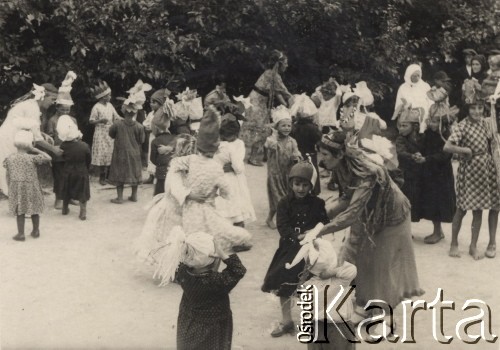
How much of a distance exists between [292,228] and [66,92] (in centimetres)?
533

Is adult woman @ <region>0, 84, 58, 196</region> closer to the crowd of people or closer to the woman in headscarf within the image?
the crowd of people

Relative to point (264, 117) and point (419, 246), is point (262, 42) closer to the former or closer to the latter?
point (264, 117)

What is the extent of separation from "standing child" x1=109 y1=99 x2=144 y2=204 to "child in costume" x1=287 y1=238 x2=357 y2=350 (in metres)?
5.47

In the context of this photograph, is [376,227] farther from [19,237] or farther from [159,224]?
[19,237]

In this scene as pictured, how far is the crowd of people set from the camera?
4.71 metres

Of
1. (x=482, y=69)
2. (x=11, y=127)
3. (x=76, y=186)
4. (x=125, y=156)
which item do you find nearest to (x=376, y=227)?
(x=76, y=186)

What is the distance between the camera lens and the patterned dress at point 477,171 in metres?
7.33

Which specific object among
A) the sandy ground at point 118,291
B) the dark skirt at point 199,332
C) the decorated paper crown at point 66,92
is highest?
the decorated paper crown at point 66,92

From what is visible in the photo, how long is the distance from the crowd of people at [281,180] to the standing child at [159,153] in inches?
0.6

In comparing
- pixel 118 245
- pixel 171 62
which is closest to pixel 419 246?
pixel 118 245

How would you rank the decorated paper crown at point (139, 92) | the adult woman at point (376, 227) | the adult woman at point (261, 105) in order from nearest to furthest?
1. the adult woman at point (376, 227)
2. the decorated paper crown at point (139, 92)
3. the adult woman at point (261, 105)

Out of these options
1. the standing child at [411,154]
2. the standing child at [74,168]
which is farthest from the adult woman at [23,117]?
the standing child at [411,154]

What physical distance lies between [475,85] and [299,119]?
242cm

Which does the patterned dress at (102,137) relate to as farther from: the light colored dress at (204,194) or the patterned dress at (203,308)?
the patterned dress at (203,308)
